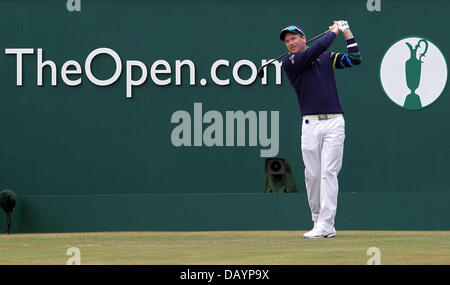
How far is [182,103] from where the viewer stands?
11562 millimetres

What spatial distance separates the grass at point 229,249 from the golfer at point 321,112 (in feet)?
1.16

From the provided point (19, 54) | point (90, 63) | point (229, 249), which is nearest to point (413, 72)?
point (90, 63)

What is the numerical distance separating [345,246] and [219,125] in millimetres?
4235

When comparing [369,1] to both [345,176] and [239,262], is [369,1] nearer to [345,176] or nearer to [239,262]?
[345,176]

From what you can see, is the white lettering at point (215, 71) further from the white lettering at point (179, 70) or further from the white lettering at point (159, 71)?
the white lettering at point (159, 71)

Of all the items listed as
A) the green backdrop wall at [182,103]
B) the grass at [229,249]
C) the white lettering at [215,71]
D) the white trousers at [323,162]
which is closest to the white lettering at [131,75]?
the green backdrop wall at [182,103]

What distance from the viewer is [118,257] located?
6.92 m

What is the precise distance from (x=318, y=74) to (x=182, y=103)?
3.35 metres

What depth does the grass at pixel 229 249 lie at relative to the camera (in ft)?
21.6

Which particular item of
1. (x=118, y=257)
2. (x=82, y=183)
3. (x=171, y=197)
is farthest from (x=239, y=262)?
(x=82, y=183)

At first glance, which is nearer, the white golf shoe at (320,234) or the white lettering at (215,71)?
the white golf shoe at (320,234)

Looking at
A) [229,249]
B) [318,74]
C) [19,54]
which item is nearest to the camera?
[229,249]

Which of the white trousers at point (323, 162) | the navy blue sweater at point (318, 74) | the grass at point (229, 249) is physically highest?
the navy blue sweater at point (318, 74)

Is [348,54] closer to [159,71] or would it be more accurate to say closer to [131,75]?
[159,71]
